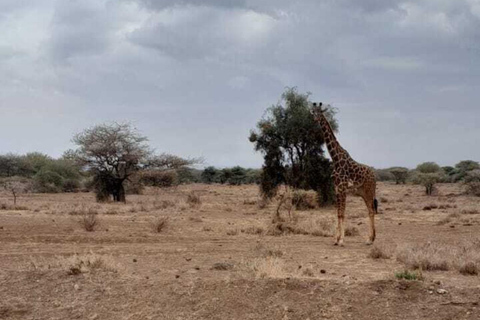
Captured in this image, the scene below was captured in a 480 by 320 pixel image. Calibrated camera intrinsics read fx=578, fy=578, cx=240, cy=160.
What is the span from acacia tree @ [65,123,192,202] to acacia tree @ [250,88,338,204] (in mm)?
7623

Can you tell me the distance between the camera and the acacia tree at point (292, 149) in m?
30.8

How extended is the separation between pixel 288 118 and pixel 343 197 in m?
16.7

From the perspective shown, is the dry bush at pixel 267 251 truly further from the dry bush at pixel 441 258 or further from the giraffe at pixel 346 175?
the giraffe at pixel 346 175

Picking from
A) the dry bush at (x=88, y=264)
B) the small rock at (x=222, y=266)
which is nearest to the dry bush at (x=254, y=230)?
the small rock at (x=222, y=266)

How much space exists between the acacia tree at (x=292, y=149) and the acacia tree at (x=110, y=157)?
7.62 meters

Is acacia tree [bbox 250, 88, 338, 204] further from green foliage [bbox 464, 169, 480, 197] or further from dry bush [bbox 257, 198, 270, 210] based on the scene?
green foliage [bbox 464, 169, 480, 197]

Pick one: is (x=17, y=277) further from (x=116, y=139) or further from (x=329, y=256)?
(x=116, y=139)

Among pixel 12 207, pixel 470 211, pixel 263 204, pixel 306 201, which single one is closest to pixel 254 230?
pixel 306 201

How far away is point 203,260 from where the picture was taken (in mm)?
11891

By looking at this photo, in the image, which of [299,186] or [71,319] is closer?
[71,319]

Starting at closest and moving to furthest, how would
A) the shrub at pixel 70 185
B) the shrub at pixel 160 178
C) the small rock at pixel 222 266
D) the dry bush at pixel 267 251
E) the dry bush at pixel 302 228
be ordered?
1. the small rock at pixel 222 266
2. the dry bush at pixel 267 251
3. the dry bush at pixel 302 228
4. the shrub at pixel 160 178
5. the shrub at pixel 70 185

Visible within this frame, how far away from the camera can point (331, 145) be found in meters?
15.9

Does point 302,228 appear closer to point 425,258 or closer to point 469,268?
point 425,258

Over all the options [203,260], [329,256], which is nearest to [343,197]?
[329,256]
